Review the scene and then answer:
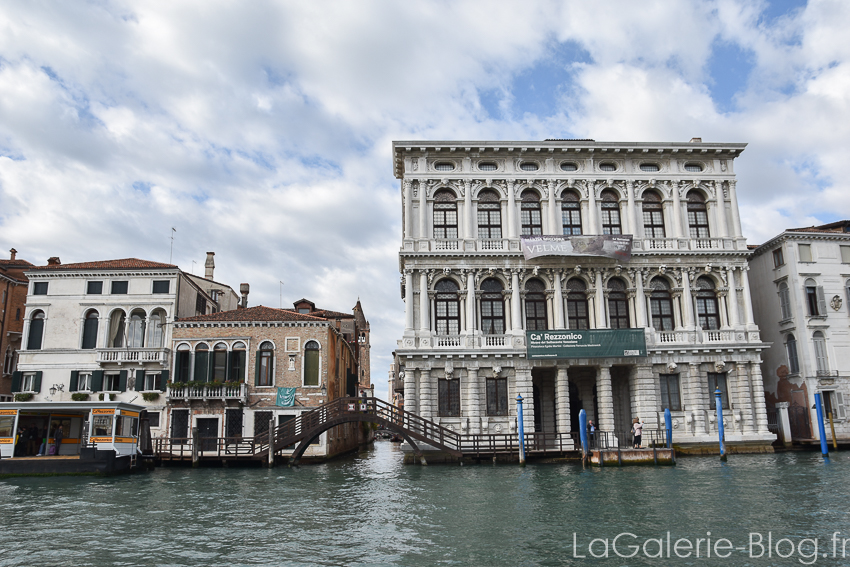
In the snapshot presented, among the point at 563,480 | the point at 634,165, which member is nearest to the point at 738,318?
the point at 634,165

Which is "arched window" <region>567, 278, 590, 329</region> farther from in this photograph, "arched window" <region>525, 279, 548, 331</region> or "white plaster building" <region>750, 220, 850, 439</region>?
"white plaster building" <region>750, 220, 850, 439</region>

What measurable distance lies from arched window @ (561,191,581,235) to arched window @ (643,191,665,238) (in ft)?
11.2

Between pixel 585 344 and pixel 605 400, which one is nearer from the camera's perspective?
pixel 585 344

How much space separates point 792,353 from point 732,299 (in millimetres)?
4771

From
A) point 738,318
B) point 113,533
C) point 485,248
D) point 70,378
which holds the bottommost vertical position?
point 113,533

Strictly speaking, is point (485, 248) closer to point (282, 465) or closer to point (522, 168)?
point (522, 168)

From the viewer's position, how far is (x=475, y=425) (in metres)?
30.4

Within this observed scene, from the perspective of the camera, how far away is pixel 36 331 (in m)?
33.1

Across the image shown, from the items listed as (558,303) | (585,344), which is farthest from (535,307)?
(585,344)

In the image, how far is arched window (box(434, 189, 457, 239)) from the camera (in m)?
33.0

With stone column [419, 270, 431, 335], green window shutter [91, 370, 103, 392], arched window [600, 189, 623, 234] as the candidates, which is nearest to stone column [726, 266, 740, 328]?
arched window [600, 189, 623, 234]

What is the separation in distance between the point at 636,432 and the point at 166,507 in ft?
60.8

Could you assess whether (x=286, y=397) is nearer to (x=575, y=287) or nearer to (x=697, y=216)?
(x=575, y=287)

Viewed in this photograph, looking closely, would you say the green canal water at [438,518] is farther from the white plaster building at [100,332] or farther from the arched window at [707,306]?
the arched window at [707,306]
